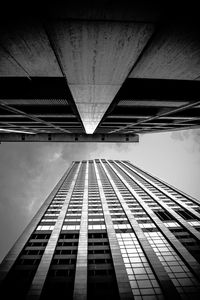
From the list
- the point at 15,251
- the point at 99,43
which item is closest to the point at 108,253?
the point at 15,251

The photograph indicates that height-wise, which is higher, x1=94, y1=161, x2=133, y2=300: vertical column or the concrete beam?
the concrete beam

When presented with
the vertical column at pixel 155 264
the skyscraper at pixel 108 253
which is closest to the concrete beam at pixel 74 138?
the vertical column at pixel 155 264

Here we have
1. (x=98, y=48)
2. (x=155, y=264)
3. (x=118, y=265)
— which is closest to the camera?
(x=98, y=48)

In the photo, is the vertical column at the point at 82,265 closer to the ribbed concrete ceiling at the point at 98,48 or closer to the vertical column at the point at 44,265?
the vertical column at the point at 44,265

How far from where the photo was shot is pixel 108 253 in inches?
1268

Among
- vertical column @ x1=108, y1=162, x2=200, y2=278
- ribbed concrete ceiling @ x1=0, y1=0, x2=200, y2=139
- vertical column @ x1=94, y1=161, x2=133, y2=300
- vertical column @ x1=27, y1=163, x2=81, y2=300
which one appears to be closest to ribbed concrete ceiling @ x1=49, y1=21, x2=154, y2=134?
ribbed concrete ceiling @ x1=0, y1=0, x2=200, y2=139

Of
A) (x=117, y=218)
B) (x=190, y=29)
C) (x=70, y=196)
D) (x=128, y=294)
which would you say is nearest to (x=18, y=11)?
Result: (x=190, y=29)

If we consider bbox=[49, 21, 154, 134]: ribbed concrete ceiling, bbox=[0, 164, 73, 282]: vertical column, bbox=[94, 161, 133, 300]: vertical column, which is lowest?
bbox=[0, 164, 73, 282]: vertical column

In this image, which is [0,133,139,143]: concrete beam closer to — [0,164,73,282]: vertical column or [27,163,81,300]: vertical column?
[27,163,81,300]: vertical column

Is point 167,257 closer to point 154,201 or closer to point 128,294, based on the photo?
point 128,294

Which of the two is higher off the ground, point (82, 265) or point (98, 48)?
point (98, 48)

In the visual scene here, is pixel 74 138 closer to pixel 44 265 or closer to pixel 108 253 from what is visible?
pixel 44 265

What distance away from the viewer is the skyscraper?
2388 cm

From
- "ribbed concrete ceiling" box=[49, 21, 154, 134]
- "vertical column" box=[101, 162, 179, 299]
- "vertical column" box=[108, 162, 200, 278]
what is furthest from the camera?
"vertical column" box=[108, 162, 200, 278]
